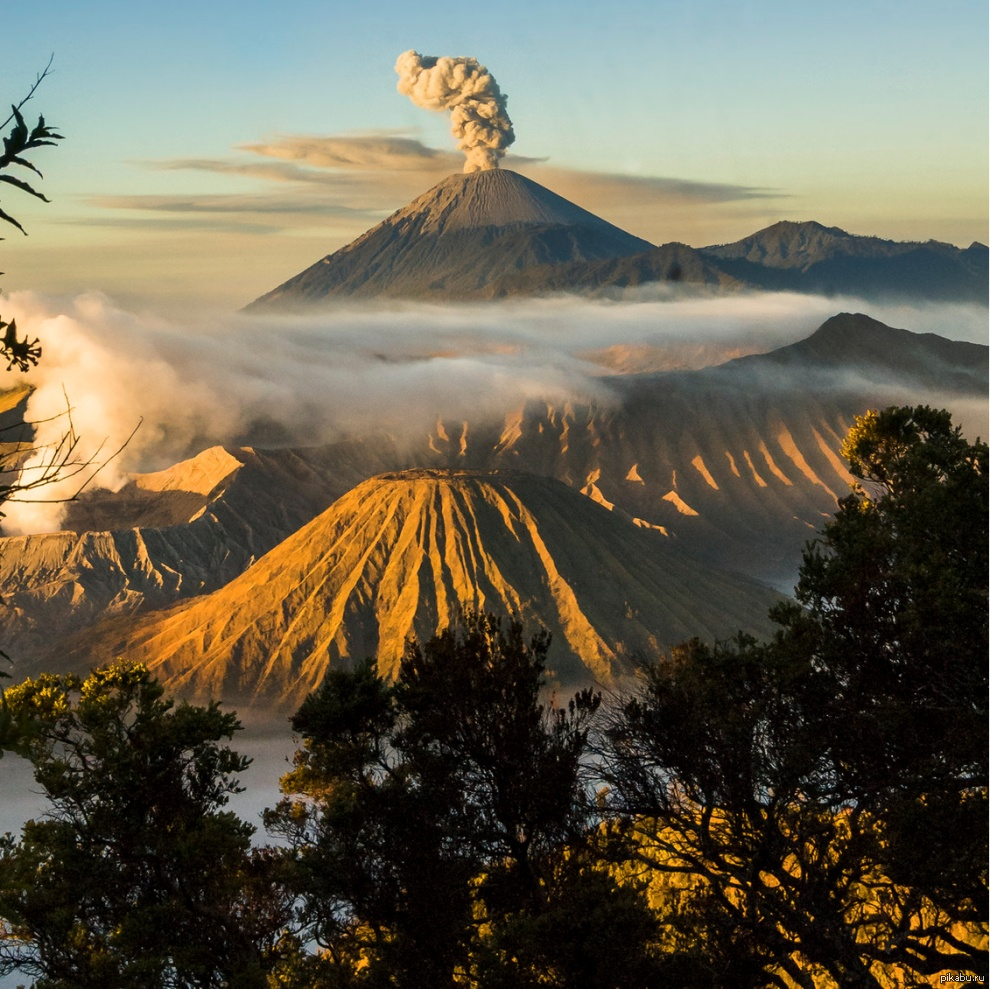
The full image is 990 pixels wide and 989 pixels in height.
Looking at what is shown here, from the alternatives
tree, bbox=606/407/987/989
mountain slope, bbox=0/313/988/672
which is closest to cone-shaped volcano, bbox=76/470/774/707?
mountain slope, bbox=0/313/988/672

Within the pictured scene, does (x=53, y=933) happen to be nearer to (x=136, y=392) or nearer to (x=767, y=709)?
(x=767, y=709)

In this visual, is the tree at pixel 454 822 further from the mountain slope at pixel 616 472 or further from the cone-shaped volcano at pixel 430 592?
the mountain slope at pixel 616 472

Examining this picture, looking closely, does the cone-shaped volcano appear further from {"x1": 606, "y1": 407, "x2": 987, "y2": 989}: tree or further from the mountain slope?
{"x1": 606, "y1": 407, "x2": 987, "y2": 989}: tree

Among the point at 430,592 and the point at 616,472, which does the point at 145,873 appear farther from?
the point at 616,472

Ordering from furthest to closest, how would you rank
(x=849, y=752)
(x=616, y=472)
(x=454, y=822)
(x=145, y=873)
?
(x=616, y=472), (x=145, y=873), (x=454, y=822), (x=849, y=752)

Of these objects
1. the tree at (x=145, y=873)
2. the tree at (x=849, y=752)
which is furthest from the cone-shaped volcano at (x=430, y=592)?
the tree at (x=849, y=752)

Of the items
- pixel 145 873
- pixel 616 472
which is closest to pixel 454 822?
pixel 145 873
